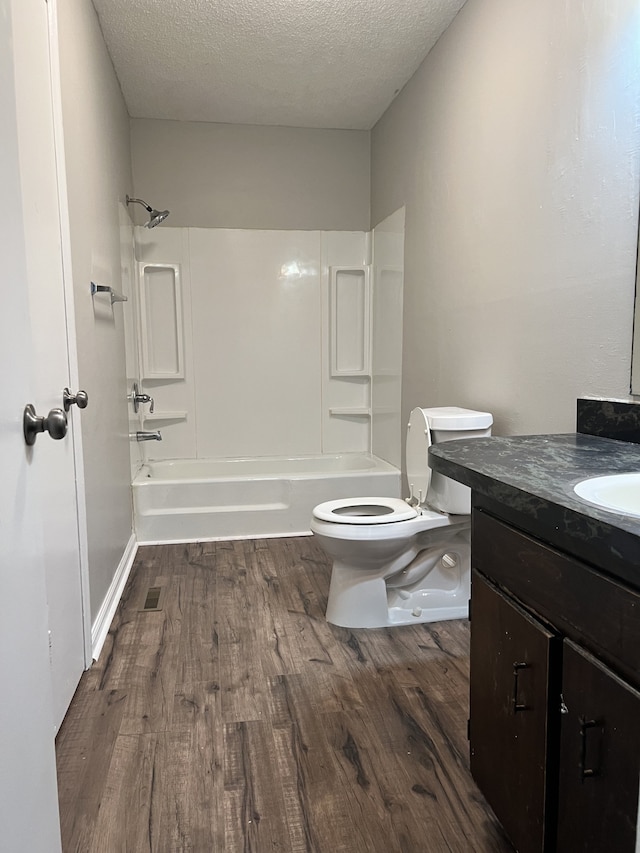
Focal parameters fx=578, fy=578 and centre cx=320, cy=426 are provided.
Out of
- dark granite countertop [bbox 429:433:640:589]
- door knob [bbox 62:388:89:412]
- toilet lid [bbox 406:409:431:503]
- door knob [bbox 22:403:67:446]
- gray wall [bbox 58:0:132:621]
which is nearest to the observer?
dark granite countertop [bbox 429:433:640:589]

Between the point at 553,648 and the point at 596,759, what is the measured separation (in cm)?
16

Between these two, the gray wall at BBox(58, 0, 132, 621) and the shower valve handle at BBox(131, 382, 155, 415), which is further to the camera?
the shower valve handle at BBox(131, 382, 155, 415)

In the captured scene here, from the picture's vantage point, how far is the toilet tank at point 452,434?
2.14 meters

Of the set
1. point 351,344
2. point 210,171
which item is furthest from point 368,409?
point 210,171

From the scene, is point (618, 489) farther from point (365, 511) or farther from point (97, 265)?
point (97, 265)

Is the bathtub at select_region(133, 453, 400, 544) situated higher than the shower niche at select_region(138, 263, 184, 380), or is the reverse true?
the shower niche at select_region(138, 263, 184, 380)

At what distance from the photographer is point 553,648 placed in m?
0.93

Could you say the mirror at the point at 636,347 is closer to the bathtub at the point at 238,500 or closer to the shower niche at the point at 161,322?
the bathtub at the point at 238,500

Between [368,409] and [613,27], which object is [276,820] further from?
[368,409]

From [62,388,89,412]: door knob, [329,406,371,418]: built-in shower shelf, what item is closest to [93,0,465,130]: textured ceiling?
[62,388,89,412]: door knob

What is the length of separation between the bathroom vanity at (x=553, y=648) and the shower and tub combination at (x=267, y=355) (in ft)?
7.65

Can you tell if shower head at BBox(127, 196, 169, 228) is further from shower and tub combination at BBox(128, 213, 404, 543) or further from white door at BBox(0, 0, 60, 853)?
white door at BBox(0, 0, 60, 853)

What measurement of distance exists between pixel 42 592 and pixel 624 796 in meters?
0.92

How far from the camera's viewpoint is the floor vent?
2.44m
